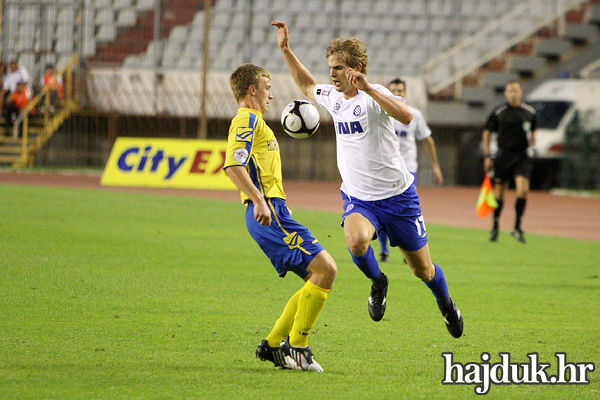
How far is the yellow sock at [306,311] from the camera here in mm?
4859

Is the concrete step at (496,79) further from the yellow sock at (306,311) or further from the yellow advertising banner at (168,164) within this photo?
the yellow sock at (306,311)

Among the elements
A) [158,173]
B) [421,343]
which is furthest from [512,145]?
[158,173]

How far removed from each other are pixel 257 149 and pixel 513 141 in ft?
27.4

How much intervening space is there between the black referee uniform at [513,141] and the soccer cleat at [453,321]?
7.21 meters

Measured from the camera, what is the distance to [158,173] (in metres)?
20.2

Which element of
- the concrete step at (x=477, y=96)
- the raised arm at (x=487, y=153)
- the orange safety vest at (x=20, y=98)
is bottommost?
the orange safety vest at (x=20, y=98)

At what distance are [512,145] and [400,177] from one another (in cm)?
721

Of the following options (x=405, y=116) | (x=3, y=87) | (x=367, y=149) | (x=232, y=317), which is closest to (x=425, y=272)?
(x=367, y=149)

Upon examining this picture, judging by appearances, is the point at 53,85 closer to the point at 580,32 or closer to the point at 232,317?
the point at 580,32

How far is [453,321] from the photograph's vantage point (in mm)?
5691

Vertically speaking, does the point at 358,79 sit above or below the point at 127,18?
above

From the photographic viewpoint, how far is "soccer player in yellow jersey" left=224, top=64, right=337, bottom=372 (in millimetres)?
4801

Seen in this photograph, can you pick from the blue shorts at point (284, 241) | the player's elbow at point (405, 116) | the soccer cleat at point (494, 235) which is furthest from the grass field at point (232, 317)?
the player's elbow at point (405, 116)

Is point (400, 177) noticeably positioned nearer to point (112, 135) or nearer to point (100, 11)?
point (112, 135)
